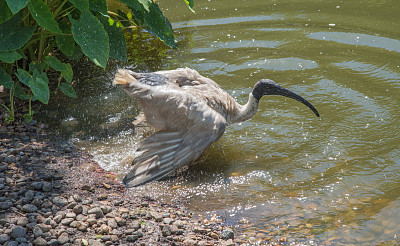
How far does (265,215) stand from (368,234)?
93 centimetres

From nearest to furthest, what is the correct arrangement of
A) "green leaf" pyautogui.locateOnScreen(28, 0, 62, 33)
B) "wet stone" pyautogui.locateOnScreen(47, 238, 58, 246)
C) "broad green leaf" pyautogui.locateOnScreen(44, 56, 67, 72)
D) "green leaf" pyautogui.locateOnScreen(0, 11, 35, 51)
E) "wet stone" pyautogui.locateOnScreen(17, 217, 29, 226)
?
"wet stone" pyautogui.locateOnScreen(47, 238, 58, 246) → "wet stone" pyautogui.locateOnScreen(17, 217, 29, 226) → "green leaf" pyautogui.locateOnScreen(28, 0, 62, 33) → "green leaf" pyautogui.locateOnScreen(0, 11, 35, 51) → "broad green leaf" pyautogui.locateOnScreen(44, 56, 67, 72)

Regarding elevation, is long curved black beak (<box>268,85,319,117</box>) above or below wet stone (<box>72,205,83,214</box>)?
above

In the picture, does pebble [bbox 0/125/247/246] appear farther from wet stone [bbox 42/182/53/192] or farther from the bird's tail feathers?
the bird's tail feathers

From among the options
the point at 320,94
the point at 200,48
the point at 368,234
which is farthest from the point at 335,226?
the point at 200,48

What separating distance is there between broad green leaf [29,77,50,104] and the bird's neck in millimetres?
2254

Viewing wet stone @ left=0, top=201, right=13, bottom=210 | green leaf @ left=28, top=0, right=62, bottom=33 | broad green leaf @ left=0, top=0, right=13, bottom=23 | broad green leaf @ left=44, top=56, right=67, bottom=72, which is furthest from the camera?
broad green leaf @ left=44, top=56, right=67, bottom=72

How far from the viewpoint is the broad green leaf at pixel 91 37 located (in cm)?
478

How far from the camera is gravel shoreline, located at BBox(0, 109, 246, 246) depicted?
141 inches

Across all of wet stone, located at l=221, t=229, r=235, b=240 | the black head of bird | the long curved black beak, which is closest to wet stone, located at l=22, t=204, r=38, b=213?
wet stone, located at l=221, t=229, r=235, b=240

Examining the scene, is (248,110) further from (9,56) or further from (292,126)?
(9,56)

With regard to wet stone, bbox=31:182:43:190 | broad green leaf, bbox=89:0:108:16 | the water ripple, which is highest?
broad green leaf, bbox=89:0:108:16

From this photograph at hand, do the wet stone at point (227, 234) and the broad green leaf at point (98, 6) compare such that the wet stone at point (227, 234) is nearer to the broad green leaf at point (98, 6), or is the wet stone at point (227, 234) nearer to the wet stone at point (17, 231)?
the wet stone at point (17, 231)

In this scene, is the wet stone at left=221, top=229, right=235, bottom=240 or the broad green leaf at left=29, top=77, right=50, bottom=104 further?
the broad green leaf at left=29, top=77, right=50, bottom=104

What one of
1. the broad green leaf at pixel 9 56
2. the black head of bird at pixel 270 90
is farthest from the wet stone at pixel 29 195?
the black head of bird at pixel 270 90
